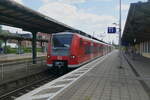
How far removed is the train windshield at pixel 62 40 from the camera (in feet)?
47.2

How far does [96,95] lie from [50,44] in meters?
8.97

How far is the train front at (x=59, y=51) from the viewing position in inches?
556

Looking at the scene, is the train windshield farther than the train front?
Yes

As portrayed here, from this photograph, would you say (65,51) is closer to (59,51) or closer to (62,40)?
(59,51)

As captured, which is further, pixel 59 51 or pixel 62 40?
pixel 62 40

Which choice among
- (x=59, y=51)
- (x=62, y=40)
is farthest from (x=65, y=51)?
(x=62, y=40)

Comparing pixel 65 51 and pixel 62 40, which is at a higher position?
pixel 62 40

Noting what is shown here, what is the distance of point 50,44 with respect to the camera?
15000mm

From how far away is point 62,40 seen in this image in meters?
14.6

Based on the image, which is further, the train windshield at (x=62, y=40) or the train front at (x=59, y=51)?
the train windshield at (x=62, y=40)

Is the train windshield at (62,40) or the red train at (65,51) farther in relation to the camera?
the train windshield at (62,40)

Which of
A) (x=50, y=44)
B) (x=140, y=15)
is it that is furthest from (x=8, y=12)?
(x=140, y=15)

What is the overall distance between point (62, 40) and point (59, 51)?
84 centimetres

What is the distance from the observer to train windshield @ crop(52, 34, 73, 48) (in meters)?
14.4
